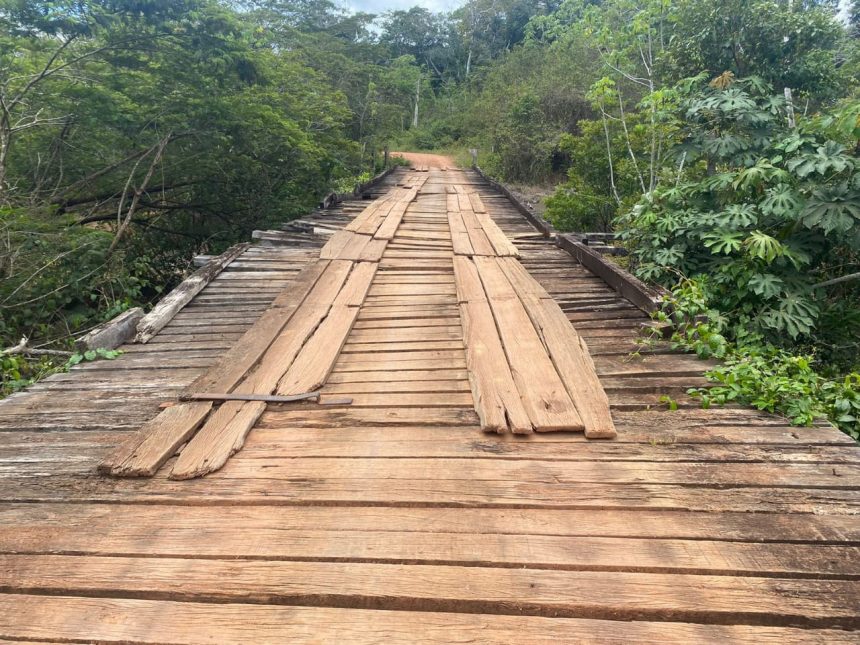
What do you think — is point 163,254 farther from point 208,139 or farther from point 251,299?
point 251,299

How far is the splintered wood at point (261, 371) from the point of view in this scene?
2.04 m

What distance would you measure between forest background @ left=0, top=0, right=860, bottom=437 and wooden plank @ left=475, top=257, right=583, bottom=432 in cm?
75

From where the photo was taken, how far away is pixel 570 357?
2.90 m

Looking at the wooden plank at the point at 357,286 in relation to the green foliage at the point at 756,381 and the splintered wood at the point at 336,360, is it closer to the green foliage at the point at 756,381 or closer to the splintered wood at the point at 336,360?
the splintered wood at the point at 336,360

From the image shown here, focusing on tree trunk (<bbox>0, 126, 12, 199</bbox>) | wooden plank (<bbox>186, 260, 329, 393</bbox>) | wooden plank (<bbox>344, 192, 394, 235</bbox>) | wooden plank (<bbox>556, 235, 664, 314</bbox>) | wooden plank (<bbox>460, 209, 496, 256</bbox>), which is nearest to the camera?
wooden plank (<bbox>186, 260, 329, 393</bbox>)

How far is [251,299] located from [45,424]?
6.37 feet

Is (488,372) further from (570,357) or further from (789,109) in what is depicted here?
(789,109)

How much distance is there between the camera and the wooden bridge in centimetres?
135

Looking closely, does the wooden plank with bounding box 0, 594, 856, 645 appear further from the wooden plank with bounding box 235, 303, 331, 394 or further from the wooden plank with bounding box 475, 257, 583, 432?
the wooden plank with bounding box 235, 303, 331, 394

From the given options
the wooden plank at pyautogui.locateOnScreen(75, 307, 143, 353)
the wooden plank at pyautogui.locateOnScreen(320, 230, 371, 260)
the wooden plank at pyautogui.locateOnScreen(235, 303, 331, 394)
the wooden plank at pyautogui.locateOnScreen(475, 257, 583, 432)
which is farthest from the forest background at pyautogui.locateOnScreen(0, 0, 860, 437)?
the wooden plank at pyautogui.locateOnScreen(320, 230, 371, 260)

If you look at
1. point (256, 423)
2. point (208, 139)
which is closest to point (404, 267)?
point (256, 423)

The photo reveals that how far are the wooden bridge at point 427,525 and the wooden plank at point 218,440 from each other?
48mm

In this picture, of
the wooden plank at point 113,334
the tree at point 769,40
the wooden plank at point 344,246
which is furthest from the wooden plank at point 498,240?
the tree at point 769,40

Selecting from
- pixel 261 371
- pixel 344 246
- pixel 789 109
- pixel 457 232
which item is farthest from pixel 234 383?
pixel 789 109
